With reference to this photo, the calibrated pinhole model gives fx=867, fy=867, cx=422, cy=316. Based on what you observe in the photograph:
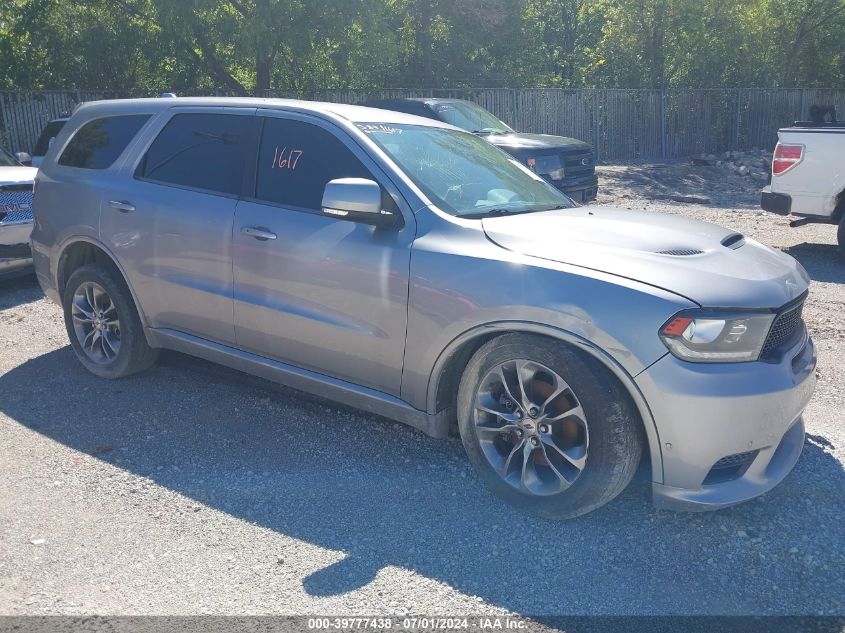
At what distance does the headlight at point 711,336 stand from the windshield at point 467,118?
1081cm

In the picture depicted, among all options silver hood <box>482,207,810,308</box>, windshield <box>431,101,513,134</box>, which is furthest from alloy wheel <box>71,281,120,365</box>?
windshield <box>431,101,513,134</box>

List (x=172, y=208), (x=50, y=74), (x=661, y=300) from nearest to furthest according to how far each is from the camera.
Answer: (x=661, y=300), (x=172, y=208), (x=50, y=74)

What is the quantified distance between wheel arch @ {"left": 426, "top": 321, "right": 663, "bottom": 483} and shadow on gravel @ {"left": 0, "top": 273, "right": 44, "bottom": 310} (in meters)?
5.78

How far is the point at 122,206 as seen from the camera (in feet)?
18.3

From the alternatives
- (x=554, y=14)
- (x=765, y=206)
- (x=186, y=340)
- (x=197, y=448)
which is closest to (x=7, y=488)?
(x=197, y=448)

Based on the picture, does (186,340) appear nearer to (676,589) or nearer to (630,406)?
(630,406)

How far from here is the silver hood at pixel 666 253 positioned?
3729mm

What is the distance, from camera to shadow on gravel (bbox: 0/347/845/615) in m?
3.50

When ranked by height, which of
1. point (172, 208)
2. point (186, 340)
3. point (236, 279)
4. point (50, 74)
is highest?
point (50, 74)

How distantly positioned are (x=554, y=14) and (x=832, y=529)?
121 ft

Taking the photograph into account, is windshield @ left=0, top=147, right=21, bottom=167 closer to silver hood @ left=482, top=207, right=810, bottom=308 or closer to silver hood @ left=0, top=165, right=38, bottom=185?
silver hood @ left=0, top=165, right=38, bottom=185

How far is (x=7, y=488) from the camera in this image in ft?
14.4

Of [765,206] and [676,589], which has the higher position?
[765,206]

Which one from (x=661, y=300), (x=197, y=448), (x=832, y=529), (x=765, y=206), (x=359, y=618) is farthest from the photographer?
(x=765, y=206)
